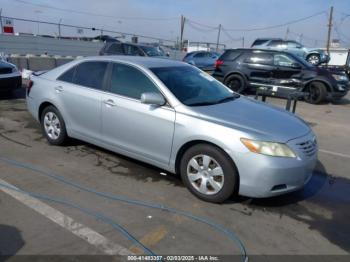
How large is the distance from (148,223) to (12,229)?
4.23 feet

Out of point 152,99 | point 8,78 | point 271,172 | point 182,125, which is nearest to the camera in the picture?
point 271,172

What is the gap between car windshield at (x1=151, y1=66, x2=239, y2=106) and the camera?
438 cm

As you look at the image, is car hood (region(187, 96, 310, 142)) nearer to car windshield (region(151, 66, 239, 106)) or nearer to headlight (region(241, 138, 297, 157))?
headlight (region(241, 138, 297, 157))

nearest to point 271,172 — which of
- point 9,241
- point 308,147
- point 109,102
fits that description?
point 308,147

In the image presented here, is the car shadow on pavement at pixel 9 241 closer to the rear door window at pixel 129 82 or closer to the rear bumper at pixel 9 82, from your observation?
the rear door window at pixel 129 82

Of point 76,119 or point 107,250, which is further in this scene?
point 76,119

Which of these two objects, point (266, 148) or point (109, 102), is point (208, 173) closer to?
point (266, 148)

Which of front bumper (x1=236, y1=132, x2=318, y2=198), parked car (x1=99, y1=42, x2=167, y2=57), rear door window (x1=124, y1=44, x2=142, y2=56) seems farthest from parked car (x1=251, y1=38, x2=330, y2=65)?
front bumper (x1=236, y1=132, x2=318, y2=198)

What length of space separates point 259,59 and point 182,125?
8753 millimetres

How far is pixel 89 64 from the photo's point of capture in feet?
17.2

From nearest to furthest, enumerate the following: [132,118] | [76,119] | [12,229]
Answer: [12,229]
[132,118]
[76,119]

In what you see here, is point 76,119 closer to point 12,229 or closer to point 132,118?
point 132,118

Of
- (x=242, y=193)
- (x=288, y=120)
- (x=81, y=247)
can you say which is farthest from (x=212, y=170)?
(x=81, y=247)

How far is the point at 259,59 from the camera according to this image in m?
11.9
